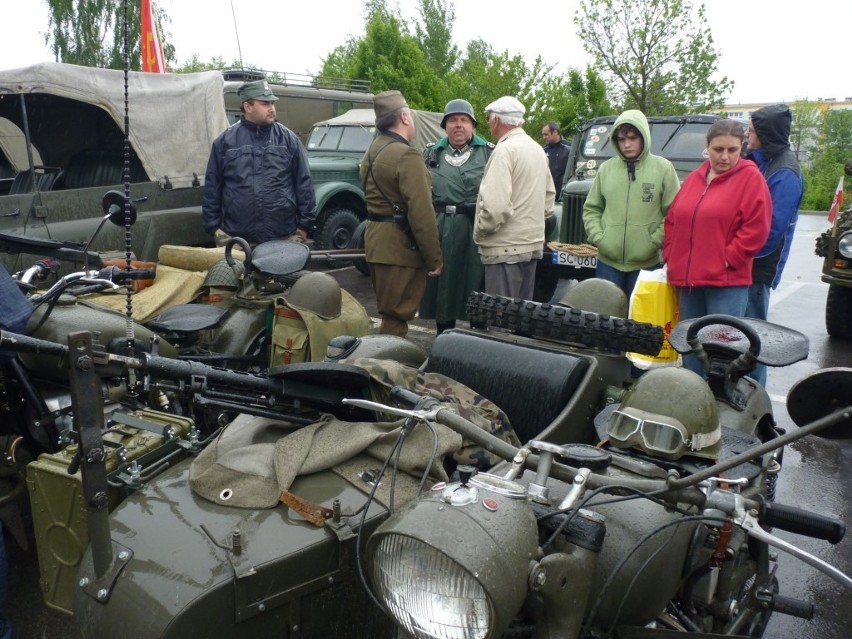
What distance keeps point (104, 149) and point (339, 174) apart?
3.47m

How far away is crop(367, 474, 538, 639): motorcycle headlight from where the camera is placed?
1.32 m

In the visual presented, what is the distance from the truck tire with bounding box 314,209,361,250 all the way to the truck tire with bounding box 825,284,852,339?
556 cm

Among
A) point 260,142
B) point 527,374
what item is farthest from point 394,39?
point 527,374

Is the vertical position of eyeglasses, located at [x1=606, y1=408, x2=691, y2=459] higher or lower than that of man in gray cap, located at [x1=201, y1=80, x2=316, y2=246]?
lower

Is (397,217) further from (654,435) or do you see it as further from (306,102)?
(306,102)

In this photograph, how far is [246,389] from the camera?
7.40 ft

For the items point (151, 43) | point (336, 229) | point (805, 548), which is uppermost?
point (151, 43)

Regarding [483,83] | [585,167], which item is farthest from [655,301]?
[483,83]

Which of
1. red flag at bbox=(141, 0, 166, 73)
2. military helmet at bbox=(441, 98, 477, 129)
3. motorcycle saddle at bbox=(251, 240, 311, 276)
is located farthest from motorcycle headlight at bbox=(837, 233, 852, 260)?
red flag at bbox=(141, 0, 166, 73)

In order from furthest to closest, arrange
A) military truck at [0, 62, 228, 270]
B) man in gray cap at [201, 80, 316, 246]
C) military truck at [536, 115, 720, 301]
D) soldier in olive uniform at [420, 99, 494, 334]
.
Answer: military truck at [536, 115, 720, 301] < military truck at [0, 62, 228, 270] < soldier in olive uniform at [420, 99, 494, 334] < man in gray cap at [201, 80, 316, 246]

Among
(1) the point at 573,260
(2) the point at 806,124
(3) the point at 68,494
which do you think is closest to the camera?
(3) the point at 68,494

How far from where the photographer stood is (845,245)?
683cm

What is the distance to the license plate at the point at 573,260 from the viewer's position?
243 inches

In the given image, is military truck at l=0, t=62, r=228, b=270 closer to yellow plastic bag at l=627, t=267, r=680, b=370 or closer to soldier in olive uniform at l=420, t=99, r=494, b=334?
soldier in olive uniform at l=420, t=99, r=494, b=334
